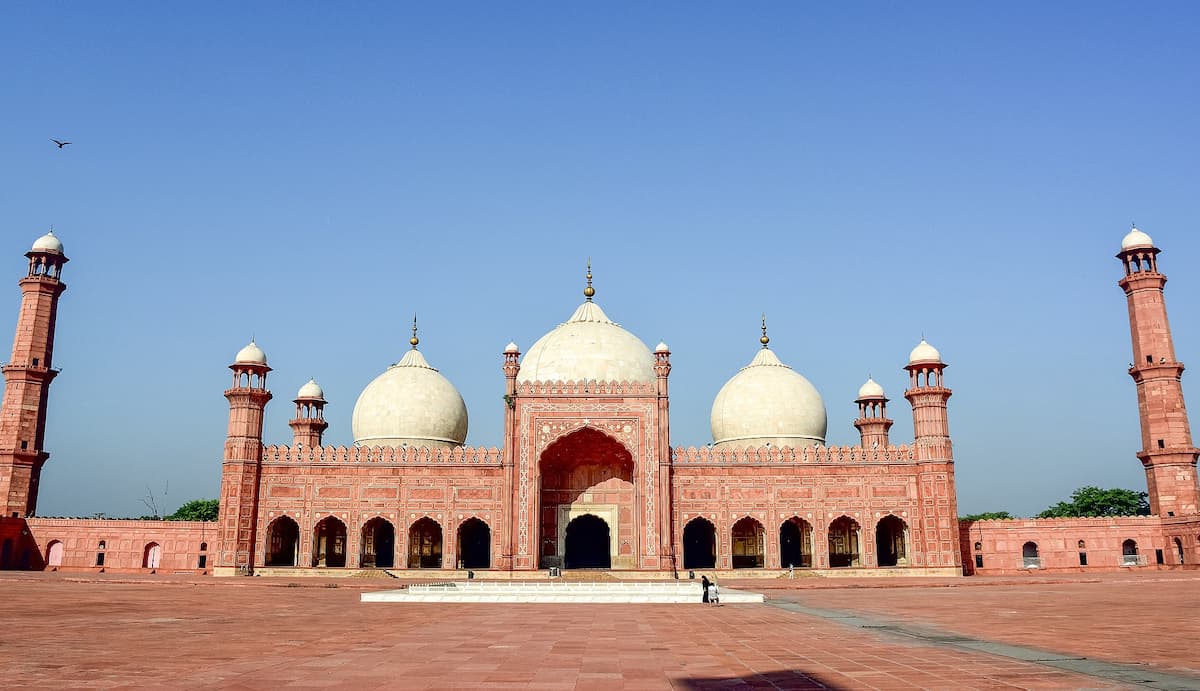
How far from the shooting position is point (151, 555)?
27906 millimetres

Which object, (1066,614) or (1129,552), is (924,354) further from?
(1066,614)

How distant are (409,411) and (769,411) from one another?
12.8m

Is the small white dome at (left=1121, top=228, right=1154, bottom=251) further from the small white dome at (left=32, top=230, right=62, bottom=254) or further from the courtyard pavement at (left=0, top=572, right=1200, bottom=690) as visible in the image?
the small white dome at (left=32, top=230, right=62, bottom=254)

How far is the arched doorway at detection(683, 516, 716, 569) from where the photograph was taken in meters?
29.1

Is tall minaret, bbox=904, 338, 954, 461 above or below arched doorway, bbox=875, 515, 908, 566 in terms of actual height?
above

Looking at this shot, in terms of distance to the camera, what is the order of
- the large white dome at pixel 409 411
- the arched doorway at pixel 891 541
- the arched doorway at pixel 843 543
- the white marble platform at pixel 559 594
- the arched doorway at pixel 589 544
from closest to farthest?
the white marble platform at pixel 559 594
the arched doorway at pixel 891 541
the arched doorway at pixel 843 543
the arched doorway at pixel 589 544
the large white dome at pixel 409 411

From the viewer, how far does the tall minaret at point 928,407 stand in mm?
26078

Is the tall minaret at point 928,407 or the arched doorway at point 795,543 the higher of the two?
the tall minaret at point 928,407

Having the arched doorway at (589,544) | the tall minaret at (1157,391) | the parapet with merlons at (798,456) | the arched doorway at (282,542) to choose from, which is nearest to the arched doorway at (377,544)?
the arched doorway at (282,542)

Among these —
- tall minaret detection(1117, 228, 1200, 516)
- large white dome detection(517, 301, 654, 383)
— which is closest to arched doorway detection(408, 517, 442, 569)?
large white dome detection(517, 301, 654, 383)

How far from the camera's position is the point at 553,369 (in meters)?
29.0

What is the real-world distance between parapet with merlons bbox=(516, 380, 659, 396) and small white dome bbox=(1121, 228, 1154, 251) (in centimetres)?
1768

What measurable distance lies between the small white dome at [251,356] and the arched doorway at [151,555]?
22.1 ft

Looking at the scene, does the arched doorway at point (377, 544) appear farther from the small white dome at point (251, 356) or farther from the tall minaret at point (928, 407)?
the tall minaret at point (928, 407)
